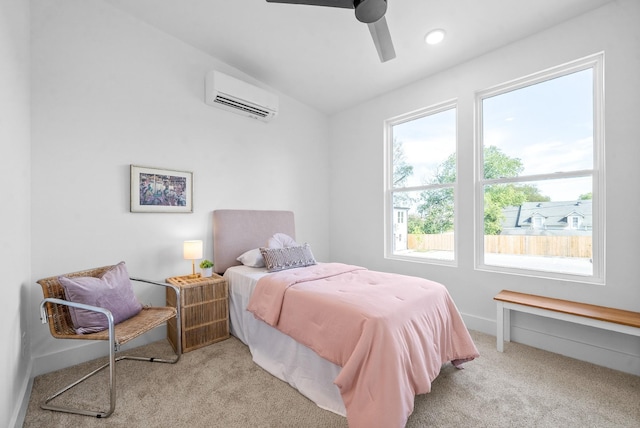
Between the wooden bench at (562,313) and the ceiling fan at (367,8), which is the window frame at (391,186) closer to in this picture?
the wooden bench at (562,313)

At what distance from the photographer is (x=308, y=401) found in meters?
1.86

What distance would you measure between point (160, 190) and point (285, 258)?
145cm

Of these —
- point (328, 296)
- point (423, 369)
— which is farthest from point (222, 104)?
point (423, 369)

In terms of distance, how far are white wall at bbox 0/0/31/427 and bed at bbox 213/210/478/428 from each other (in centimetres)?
146

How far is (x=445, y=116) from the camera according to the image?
3406 mm

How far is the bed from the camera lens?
4.89ft

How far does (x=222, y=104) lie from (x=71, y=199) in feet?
5.67

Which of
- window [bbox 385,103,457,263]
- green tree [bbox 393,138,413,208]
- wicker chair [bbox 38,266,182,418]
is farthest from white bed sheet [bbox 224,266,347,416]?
green tree [bbox 393,138,413,208]

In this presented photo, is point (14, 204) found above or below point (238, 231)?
above

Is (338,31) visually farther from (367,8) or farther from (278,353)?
(278,353)

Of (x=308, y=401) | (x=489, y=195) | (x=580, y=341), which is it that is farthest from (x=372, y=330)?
(x=489, y=195)

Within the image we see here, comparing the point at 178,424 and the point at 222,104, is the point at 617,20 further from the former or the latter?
the point at 178,424

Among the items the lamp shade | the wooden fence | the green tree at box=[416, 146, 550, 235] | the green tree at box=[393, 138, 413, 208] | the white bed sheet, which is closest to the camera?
the white bed sheet

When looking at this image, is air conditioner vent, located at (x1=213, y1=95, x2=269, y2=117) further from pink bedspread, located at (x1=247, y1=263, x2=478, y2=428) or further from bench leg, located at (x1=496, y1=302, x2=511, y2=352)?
bench leg, located at (x1=496, y1=302, x2=511, y2=352)
